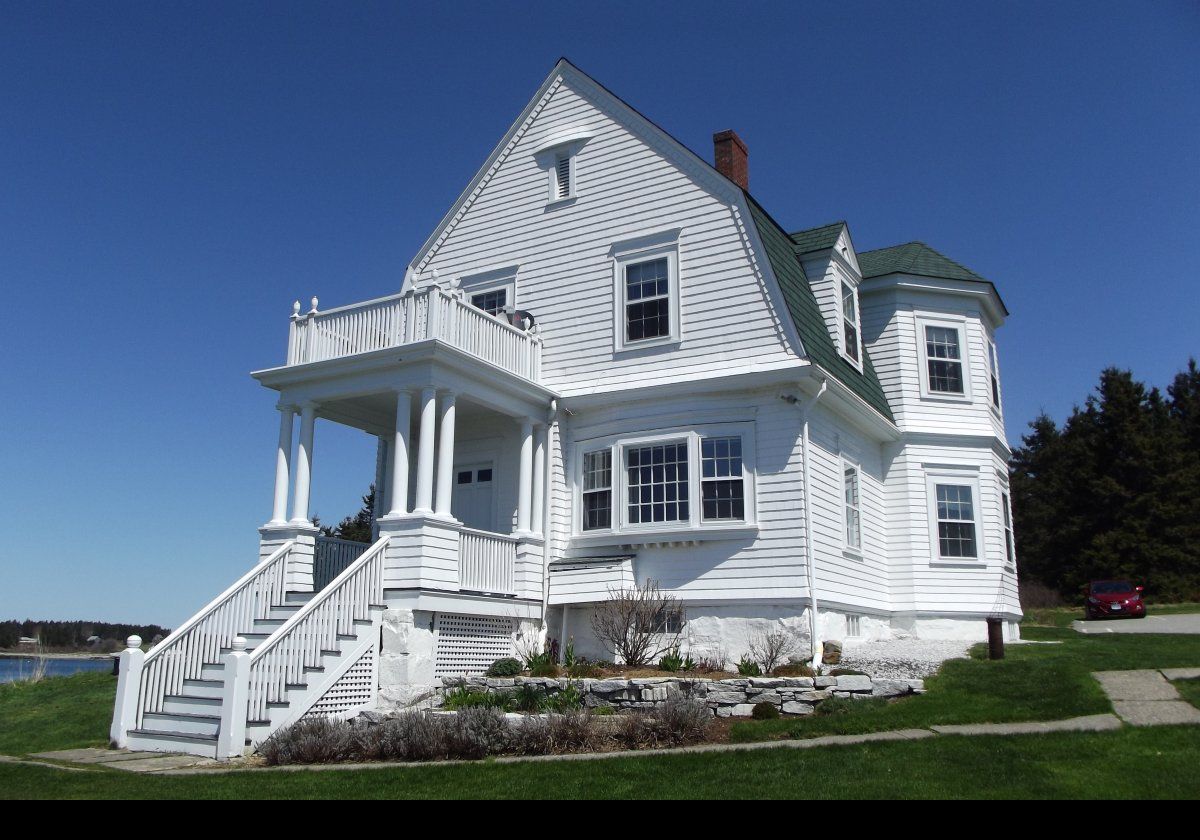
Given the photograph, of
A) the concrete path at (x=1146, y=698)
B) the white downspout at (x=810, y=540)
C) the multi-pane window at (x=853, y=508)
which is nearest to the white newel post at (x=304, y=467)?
the white downspout at (x=810, y=540)

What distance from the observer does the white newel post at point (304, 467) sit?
15.7 m

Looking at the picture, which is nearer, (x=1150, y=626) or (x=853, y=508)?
(x=853, y=508)

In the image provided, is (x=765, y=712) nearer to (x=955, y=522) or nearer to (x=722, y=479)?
(x=722, y=479)

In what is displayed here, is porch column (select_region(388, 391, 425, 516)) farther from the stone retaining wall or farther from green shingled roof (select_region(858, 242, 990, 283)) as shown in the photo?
green shingled roof (select_region(858, 242, 990, 283))

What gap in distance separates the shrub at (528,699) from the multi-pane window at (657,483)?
13.1 ft

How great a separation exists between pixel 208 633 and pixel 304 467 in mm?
3482

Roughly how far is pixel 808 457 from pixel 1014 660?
4481mm

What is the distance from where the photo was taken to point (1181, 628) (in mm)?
22812

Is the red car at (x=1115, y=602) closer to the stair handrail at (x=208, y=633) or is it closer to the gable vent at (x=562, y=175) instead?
the gable vent at (x=562, y=175)

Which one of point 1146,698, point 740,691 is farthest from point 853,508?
point 1146,698

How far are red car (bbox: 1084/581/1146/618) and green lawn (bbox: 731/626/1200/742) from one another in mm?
15321

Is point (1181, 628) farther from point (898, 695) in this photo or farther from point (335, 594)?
point (335, 594)

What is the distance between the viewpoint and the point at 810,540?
15.0 m
